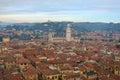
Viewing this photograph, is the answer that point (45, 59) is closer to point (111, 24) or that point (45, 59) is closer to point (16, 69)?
point (16, 69)

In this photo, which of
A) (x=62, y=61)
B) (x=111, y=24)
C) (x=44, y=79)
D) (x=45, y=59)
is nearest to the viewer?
(x=44, y=79)

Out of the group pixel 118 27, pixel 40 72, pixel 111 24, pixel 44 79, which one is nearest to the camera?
pixel 44 79

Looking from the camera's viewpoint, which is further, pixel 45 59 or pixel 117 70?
pixel 45 59

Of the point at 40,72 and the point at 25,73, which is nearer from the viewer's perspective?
the point at 25,73

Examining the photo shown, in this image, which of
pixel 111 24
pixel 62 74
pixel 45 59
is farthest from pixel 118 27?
pixel 62 74

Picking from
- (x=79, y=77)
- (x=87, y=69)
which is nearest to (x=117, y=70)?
(x=87, y=69)

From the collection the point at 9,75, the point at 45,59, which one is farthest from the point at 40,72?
the point at 45,59

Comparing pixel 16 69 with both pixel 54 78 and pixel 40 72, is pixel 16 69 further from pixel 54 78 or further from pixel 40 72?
pixel 54 78

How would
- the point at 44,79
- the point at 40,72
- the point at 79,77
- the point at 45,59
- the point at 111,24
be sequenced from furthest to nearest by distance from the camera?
the point at 111,24 → the point at 45,59 → the point at 40,72 → the point at 44,79 → the point at 79,77

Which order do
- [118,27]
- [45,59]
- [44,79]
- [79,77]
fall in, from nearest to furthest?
1. [79,77]
2. [44,79]
3. [45,59]
4. [118,27]
